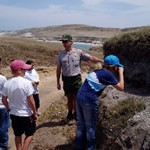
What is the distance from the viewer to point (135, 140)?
19.2 feet

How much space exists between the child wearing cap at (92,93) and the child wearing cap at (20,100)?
2.54 ft

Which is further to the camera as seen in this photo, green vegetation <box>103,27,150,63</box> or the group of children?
green vegetation <box>103,27,150,63</box>

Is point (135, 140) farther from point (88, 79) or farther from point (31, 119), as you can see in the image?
point (31, 119)

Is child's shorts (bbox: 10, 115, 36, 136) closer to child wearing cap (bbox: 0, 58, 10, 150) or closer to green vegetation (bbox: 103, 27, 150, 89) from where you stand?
child wearing cap (bbox: 0, 58, 10, 150)

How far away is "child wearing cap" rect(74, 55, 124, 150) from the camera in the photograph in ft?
21.4

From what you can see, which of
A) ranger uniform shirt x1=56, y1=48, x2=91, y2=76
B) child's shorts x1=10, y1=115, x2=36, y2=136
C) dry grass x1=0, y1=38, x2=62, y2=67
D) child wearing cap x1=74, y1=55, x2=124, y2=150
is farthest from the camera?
dry grass x1=0, y1=38, x2=62, y2=67

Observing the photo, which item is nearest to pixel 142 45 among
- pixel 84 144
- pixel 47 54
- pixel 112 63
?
pixel 112 63

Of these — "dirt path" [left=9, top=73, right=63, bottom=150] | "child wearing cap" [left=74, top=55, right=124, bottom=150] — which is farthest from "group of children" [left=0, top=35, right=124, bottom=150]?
"dirt path" [left=9, top=73, right=63, bottom=150]

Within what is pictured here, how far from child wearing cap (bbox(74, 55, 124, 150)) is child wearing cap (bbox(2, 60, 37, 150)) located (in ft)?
2.54

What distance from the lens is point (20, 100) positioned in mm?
6793

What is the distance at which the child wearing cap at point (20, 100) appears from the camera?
674cm

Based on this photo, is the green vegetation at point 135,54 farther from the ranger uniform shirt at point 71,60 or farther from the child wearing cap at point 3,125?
the child wearing cap at point 3,125

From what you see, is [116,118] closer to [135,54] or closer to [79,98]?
[79,98]

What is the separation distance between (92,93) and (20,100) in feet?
3.77
